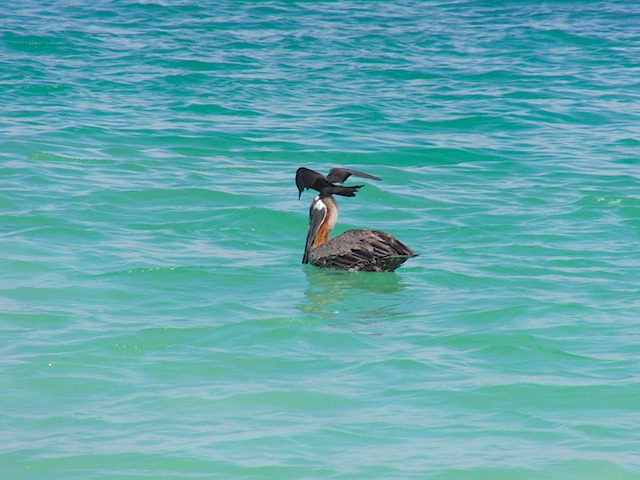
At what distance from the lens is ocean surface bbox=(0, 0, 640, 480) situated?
6871 mm

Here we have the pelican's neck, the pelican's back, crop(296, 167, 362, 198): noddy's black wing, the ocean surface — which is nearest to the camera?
the ocean surface

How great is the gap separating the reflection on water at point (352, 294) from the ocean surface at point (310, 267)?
39 mm

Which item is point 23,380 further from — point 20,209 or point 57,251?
point 20,209

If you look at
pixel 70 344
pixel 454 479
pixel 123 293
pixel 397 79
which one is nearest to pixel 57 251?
pixel 123 293

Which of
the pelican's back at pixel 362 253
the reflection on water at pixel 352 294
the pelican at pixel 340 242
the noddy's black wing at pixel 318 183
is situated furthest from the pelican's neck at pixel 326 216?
the reflection on water at pixel 352 294

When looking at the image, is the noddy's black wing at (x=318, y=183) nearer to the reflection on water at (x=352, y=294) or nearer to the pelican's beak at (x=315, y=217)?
the pelican's beak at (x=315, y=217)

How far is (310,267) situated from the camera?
36.9 feet

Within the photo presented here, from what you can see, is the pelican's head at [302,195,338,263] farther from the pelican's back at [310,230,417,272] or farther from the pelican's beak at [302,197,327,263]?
the pelican's back at [310,230,417,272]

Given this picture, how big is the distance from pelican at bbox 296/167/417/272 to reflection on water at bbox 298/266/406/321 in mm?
113

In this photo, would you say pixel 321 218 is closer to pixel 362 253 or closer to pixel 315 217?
pixel 315 217

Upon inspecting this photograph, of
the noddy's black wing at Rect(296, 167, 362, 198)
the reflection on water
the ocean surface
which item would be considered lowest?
the reflection on water

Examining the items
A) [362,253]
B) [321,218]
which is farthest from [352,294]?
[321,218]

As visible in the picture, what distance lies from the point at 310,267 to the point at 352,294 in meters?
1.01

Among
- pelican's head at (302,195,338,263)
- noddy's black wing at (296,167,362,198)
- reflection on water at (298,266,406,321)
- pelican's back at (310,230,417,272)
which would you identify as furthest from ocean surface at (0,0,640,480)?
noddy's black wing at (296,167,362,198)
